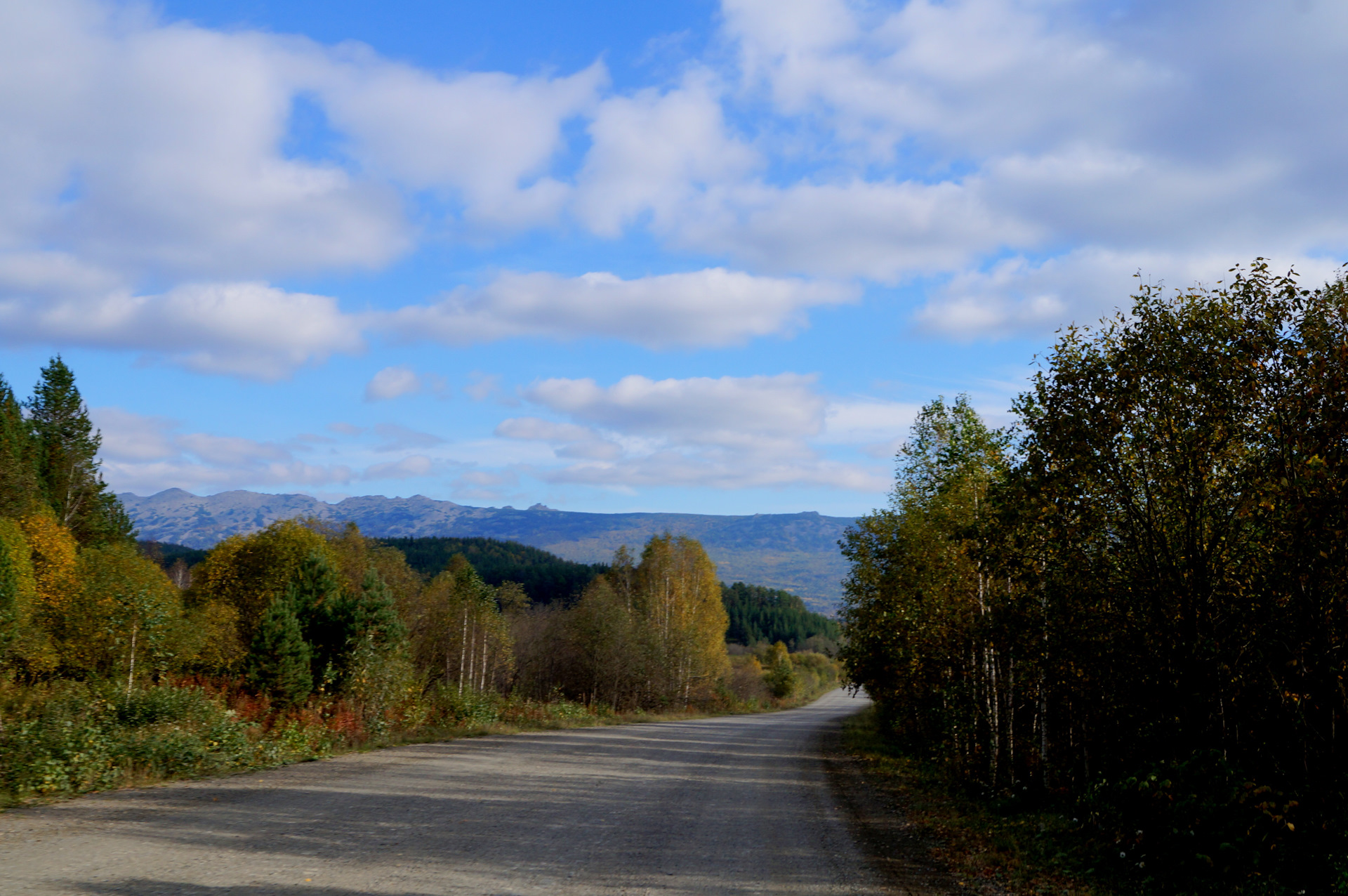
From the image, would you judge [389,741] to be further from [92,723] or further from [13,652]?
[13,652]

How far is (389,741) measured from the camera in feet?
68.7

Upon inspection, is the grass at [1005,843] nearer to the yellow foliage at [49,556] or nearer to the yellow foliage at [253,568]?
the yellow foliage at [49,556]

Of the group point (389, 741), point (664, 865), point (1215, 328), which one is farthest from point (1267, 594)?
point (389, 741)

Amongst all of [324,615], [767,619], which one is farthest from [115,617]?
[767,619]

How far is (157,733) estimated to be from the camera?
554 inches

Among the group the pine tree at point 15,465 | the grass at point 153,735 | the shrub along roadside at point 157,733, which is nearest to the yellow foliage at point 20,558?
the pine tree at point 15,465

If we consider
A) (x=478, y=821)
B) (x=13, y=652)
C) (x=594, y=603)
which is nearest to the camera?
(x=478, y=821)

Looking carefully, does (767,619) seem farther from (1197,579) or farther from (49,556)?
(1197,579)

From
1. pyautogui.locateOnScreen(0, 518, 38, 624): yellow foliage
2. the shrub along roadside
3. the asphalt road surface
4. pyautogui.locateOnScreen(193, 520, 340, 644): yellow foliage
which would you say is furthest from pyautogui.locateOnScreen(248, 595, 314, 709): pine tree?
pyautogui.locateOnScreen(193, 520, 340, 644): yellow foliage

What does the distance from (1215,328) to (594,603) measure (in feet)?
152

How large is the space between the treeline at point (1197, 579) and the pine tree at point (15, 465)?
48589 mm

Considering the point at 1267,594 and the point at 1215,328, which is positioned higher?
the point at 1215,328

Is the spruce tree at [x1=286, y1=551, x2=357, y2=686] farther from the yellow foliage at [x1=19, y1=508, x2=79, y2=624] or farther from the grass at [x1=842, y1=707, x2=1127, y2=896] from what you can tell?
the grass at [x1=842, y1=707, x2=1127, y2=896]

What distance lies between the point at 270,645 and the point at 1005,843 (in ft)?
71.1
